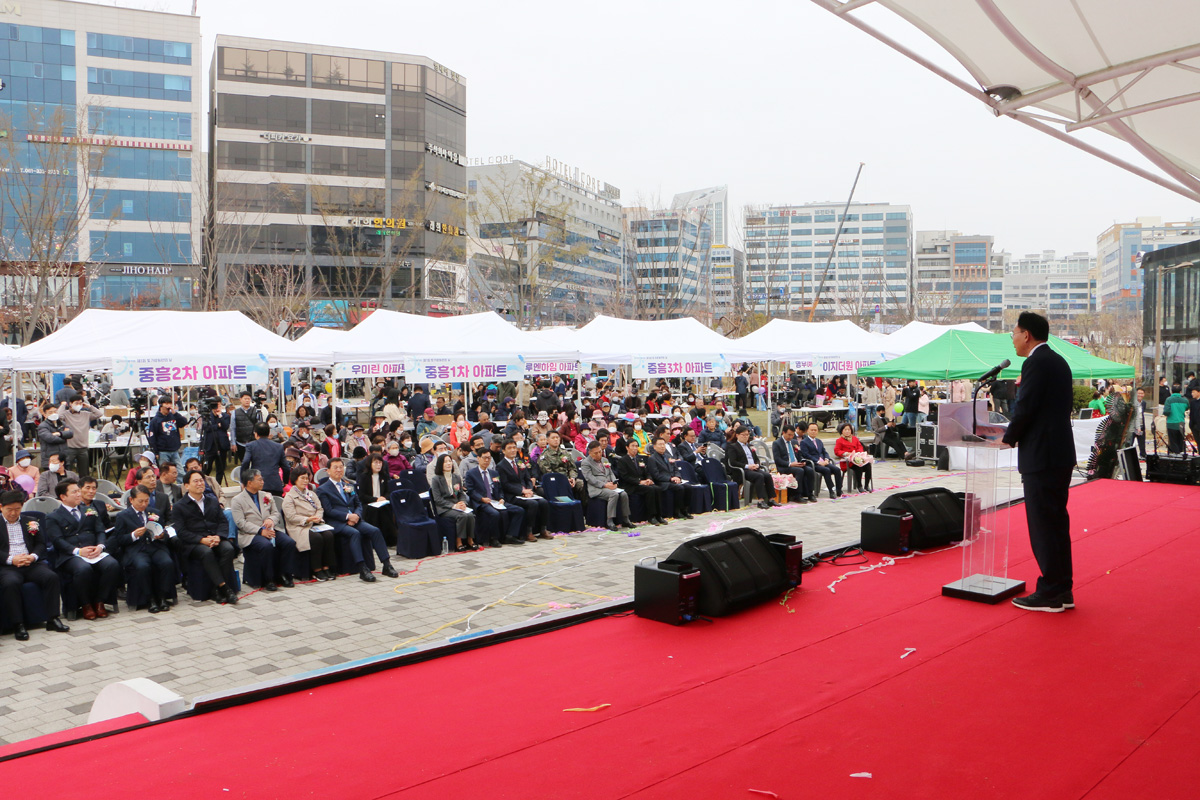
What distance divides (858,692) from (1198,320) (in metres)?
39.5

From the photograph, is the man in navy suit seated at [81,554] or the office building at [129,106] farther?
the office building at [129,106]

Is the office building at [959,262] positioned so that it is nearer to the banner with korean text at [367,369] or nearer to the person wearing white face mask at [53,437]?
the banner with korean text at [367,369]

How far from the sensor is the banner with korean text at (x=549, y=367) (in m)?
18.3

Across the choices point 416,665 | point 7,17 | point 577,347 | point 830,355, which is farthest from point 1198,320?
point 7,17

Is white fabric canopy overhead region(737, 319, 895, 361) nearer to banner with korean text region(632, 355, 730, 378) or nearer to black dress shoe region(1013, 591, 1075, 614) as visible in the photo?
banner with korean text region(632, 355, 730, 378)

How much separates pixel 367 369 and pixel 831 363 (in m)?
12.0

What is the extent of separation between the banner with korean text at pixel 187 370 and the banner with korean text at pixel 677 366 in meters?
8.53

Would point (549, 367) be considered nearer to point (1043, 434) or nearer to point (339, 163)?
point (1043, 434)

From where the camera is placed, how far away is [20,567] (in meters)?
7.54

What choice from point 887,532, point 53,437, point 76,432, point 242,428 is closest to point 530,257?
point 242,428

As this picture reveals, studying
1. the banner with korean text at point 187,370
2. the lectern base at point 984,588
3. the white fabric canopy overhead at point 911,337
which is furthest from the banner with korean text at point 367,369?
the white fabric canopy overhead at point 911,337

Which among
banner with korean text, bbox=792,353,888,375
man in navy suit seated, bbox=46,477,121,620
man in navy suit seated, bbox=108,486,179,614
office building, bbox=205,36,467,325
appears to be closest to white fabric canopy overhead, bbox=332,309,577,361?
banner with korean text, bbox=792,353,888,375

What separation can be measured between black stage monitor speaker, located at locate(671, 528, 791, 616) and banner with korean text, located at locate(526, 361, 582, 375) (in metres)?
12.6

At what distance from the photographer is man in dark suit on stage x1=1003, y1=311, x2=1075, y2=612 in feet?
15.7
